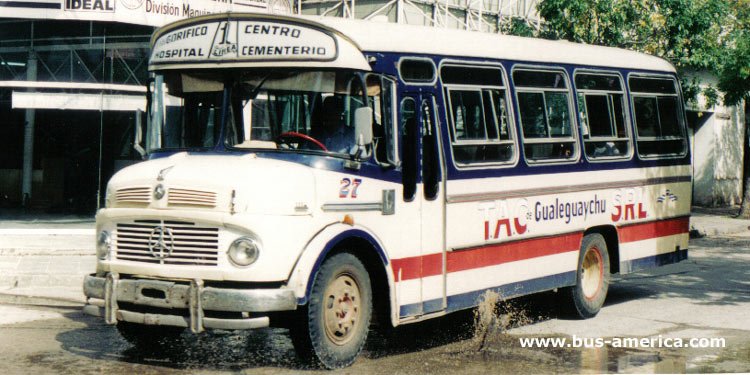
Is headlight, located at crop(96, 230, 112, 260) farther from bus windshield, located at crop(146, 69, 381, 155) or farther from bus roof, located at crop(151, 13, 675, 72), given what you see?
bus roof, located at crop(151, 13, 675, 72)

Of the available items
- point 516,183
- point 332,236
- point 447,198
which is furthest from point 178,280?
point 516,183

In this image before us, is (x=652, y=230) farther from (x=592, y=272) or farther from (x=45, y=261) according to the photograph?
(x=45, y=261)

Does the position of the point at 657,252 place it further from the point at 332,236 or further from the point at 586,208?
the point at 332,236

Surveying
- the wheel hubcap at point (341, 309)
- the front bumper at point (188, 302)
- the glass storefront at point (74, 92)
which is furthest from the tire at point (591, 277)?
the glass storefront at point (74, 92)

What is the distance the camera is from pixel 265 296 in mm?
7965

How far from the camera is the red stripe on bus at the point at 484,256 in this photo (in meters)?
9.43

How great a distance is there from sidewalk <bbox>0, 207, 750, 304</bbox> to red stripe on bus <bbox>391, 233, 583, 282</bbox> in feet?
16.1

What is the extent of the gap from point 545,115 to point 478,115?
1401 millimetres

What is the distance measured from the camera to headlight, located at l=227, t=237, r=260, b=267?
8055 mm

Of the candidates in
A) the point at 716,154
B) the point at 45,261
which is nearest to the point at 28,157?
the point at 45,261

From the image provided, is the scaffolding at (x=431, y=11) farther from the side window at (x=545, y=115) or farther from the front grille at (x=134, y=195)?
the front grille at (x=134, y=195)

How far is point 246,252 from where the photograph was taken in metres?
8.08

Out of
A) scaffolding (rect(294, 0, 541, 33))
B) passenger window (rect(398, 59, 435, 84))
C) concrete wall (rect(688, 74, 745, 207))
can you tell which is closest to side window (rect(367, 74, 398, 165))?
passenger window (rect(398, 59, 435, 84))

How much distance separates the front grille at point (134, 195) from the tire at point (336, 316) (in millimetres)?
1472
